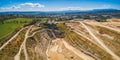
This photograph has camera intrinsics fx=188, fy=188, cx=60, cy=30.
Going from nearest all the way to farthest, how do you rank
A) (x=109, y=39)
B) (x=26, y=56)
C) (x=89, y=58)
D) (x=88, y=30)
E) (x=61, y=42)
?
1. (x=26, y=56)
2. (x=89, y=58)
3. (x=109, y=39)
4. (x=61, y=42)
5. (x=88, y=30)

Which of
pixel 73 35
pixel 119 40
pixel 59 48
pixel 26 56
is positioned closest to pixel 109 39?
pixel 119 40

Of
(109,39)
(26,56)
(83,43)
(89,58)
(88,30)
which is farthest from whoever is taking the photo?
(88,30)

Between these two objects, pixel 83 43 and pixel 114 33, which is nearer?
pixel 83 43

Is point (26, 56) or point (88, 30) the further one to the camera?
point (88, 30)

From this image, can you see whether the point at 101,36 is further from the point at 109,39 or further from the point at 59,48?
the point at 59,48

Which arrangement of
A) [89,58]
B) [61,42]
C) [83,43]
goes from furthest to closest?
1. [61,42]
2. [83,43]
3. [89,58]

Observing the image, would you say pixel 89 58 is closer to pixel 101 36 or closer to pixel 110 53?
pixel 110 53

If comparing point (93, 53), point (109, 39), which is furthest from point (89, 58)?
point (109, 39)

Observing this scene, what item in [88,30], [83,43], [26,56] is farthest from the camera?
[88,30]

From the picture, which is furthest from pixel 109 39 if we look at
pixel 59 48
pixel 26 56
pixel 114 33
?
pixel 26 56
